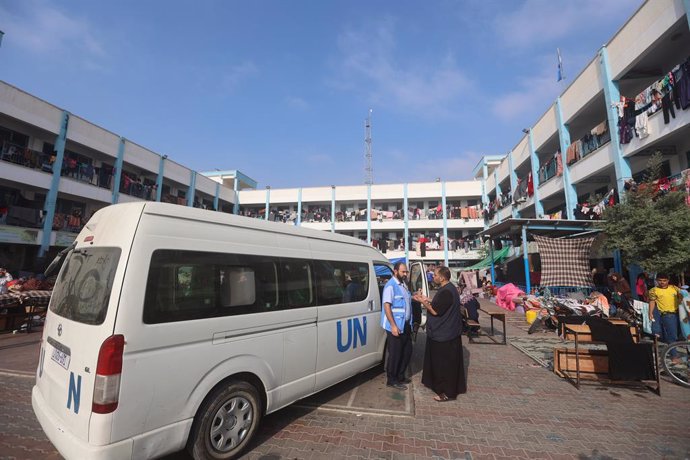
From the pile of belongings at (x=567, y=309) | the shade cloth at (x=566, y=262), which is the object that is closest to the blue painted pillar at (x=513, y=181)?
the shade cloth at (x=566, y=262)

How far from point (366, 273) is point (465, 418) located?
2387 mm

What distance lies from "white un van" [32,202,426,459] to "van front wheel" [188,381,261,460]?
0.03 ft

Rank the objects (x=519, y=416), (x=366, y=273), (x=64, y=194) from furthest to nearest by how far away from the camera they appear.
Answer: (x=64, y=194) → (x=366, y=273) → (x=519, y=416)

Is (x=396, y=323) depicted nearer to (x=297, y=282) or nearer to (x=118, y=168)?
(x=297, y=282)

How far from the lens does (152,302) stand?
2611 millimetres

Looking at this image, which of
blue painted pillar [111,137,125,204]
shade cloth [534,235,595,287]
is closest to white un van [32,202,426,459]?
shade cloth [534,235,595,287]

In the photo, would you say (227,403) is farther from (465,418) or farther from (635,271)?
(635,271)

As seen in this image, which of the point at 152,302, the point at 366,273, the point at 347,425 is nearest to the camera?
the point at 152,302

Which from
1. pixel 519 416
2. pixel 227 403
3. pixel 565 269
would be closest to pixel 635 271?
pixel 565 269

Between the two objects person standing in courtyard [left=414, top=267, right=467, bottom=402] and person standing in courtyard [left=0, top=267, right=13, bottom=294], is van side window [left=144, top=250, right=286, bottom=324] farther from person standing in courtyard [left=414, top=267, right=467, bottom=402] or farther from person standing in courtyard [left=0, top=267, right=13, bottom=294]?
person standing in courtyard [left=0, top=267, right=13, bottom=294]

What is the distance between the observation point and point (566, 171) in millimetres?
17203

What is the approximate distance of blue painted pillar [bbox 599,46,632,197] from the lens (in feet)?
42.5

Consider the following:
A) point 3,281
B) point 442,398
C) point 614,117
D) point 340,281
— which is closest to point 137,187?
point 3,281

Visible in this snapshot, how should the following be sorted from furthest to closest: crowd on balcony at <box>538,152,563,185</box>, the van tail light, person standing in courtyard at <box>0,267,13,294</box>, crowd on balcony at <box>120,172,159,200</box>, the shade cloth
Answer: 1. crowd on balcony at <box>120,172,159,200</box>
2. crowd on balcony at <box>538,152,563,185</box>
3. the shade cloth
4. person standing in courtyard at <box>0,267,13,294</box>
5. the van tail light
